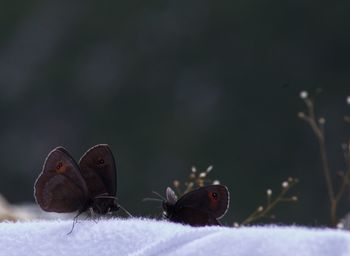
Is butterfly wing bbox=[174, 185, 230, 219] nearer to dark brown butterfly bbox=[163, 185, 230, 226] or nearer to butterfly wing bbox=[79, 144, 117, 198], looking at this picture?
dark brown butterfly bbox=[163, 185, 230, 226]

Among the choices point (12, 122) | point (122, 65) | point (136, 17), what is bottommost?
point (12, 122)

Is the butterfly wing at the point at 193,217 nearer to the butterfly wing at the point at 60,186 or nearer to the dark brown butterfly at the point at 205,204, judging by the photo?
the dark brown butterfly at the point at 205,204

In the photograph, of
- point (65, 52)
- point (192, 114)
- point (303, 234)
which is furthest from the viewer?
point (65, 52)

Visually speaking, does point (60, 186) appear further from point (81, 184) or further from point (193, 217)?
point (193, 217)

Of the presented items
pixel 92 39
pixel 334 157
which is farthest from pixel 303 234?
pixel 92 39

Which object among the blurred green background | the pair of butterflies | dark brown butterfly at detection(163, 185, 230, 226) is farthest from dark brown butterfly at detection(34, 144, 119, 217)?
Result: the blurred green background

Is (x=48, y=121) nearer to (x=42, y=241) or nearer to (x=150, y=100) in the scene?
(x=150, y=100)
